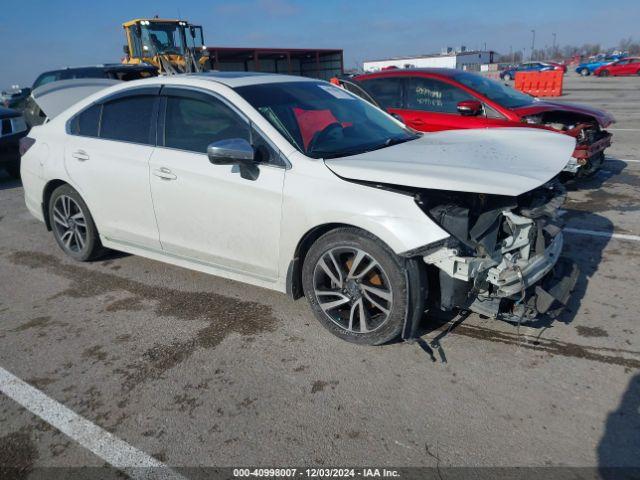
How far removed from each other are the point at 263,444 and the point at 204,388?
636mm

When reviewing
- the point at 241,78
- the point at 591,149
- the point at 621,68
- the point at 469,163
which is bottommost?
the point at 591,149

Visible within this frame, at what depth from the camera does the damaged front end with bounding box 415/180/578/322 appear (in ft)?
9.55

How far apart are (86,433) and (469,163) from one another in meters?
2.71

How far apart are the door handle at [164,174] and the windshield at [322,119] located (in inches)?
32.7

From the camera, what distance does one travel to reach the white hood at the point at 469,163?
279 centimetres

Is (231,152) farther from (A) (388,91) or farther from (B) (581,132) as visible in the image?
(B) (581,132)

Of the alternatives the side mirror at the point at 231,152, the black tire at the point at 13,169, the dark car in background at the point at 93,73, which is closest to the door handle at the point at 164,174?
the side mirror at the point at 231,152

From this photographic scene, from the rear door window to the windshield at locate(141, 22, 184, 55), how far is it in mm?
11856

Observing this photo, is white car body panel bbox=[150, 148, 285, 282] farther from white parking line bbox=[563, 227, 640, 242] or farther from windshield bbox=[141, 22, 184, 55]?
windshield bbox=[141, 22, 184, 55]

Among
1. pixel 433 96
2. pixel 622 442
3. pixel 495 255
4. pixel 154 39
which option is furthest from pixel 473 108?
pixel 154 39

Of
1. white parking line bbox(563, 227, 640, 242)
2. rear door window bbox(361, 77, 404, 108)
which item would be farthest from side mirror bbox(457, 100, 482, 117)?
white parking line bbox(563, 227, 640, 242)

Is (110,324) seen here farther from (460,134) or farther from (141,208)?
(460,134)

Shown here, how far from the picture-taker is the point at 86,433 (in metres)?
2.65

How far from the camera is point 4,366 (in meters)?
3.30
